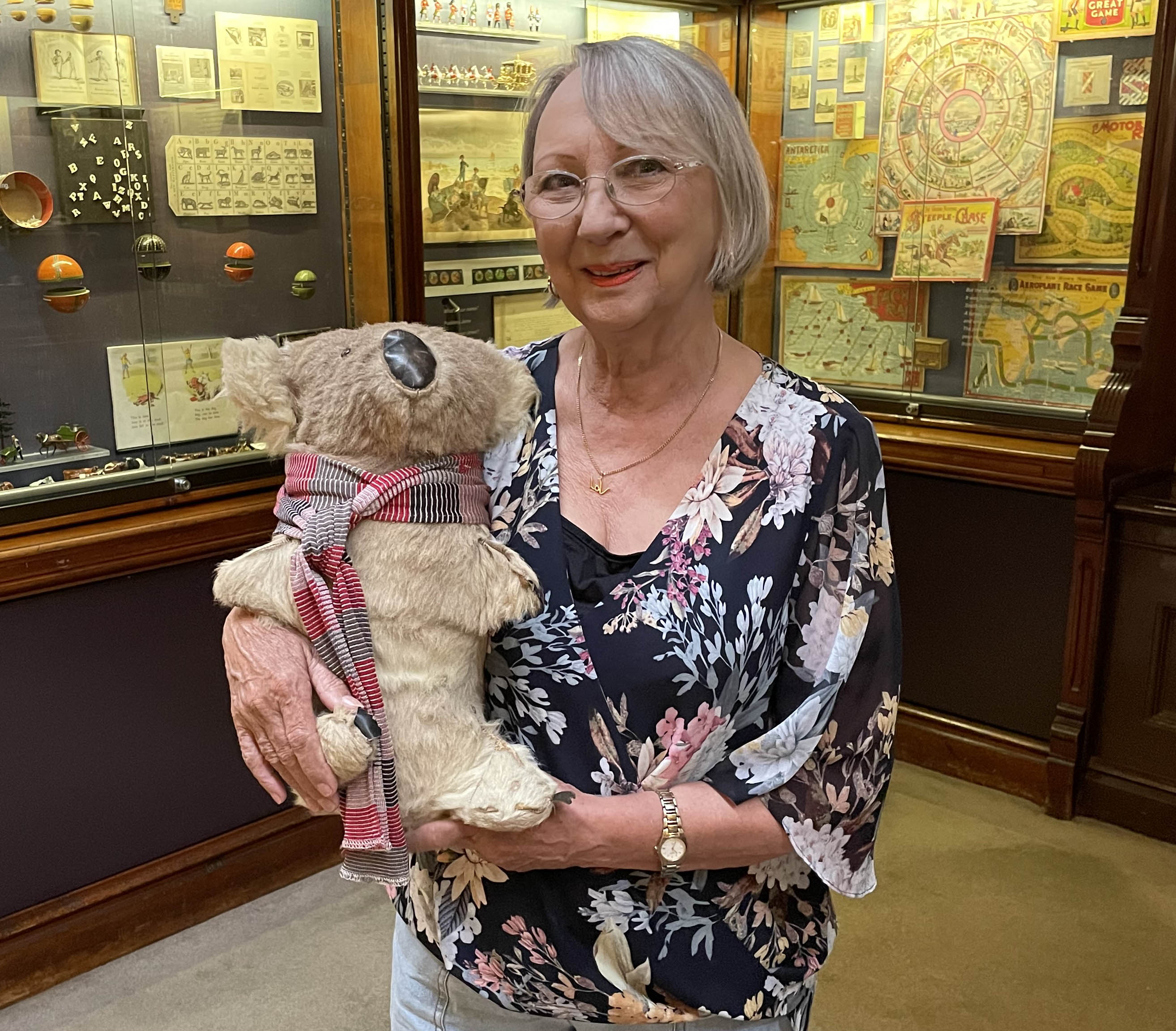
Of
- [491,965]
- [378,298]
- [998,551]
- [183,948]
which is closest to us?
[491,965]

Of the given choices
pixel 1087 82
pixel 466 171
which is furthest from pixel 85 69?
pixel 1087 82

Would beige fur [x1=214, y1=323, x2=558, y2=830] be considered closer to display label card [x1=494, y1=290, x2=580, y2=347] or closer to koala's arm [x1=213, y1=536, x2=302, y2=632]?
koala's arm [x1=213, y1=536, x2=302, y2=632]

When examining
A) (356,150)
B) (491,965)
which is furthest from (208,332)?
(491,965)

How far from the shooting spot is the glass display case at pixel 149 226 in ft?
8.09

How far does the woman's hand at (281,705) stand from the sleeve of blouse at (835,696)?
14.7 inches

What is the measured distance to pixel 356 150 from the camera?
2934 millimetres

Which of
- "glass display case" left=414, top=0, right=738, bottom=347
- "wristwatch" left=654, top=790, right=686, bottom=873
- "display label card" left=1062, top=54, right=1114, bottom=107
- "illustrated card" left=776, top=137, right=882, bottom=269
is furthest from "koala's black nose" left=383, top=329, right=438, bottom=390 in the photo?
"illustrated card" left=776, top=137, right=882, bottom=269

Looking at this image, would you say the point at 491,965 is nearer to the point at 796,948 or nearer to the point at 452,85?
the point at 796,948

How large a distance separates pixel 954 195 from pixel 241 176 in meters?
2.03

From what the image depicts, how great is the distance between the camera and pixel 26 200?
245cm

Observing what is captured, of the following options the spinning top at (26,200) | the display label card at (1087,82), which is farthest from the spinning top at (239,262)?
the display label card at (1087,82)

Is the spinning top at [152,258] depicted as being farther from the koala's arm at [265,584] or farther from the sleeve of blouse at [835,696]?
the sleeve of blouse at [835,696]

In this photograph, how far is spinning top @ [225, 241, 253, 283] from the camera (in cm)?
280

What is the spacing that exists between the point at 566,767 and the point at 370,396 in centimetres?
41
